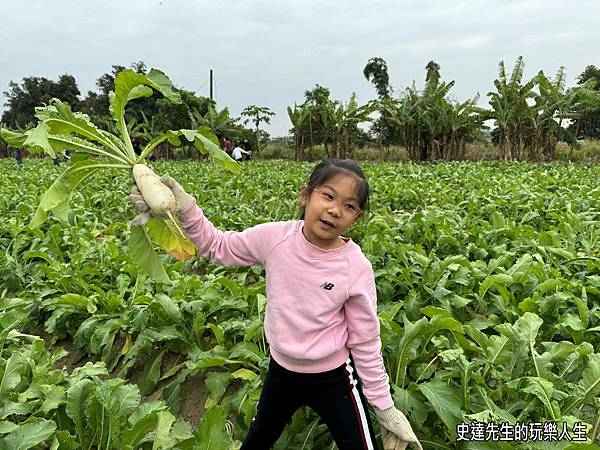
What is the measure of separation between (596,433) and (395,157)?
2873 cm

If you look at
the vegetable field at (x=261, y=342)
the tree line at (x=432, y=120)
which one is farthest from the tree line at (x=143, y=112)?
the vegetable field at (x=261, y=342)

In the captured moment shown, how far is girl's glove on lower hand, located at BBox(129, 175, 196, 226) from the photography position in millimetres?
1707

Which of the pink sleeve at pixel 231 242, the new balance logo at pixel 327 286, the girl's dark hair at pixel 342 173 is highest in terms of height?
the girl's dark hair at pixel 342 173

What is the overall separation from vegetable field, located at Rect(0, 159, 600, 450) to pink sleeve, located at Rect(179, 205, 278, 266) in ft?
1.80

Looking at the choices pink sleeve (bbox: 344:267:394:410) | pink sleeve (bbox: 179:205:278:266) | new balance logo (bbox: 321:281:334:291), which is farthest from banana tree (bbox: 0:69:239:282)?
pink sleeve (bbox: 344:267:394:410)

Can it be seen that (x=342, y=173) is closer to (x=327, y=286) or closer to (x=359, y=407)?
(x=327, y=286)

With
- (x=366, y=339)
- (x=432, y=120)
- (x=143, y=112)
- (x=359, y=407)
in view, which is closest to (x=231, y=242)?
(x=366, y=339)

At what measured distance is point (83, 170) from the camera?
190 centimetres

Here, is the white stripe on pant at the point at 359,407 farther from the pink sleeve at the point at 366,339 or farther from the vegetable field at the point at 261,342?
the vegetable field at the point at 261,342

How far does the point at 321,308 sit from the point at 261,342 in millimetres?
1262

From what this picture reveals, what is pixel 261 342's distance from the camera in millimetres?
2947

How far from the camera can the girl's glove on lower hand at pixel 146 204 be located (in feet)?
5.60

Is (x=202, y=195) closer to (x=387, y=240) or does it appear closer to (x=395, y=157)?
(x=387, y=240)

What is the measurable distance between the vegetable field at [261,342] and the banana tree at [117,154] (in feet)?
0.66
